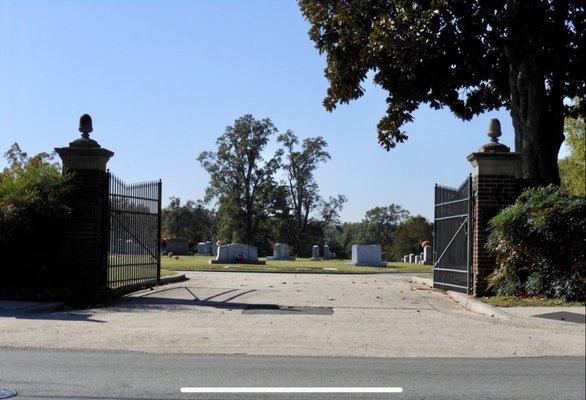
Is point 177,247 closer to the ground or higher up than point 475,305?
higher up

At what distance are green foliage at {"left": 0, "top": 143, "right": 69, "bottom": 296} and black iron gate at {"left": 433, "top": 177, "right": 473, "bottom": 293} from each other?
818cm

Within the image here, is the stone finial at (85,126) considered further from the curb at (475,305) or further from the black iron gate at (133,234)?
the curb at (475,305)

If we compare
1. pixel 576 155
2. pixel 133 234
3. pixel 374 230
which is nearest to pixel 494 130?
pixel 133 234

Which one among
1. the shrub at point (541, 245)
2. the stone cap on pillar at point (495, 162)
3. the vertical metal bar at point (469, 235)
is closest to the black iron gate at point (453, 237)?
the vertical metal bar at point (469, 235)

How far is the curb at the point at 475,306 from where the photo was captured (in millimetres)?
11468

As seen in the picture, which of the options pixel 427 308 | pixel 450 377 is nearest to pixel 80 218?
pixel 427 308

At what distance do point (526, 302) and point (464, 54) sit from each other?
860 cm

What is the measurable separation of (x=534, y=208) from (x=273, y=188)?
195 feet

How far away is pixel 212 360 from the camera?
7.73 m

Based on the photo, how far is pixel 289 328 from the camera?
10086 mm

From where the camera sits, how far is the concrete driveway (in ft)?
28.1

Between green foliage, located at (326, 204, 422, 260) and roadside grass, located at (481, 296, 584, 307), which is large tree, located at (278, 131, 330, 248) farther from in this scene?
roadside grass, located at (481, 296, 584, 307)

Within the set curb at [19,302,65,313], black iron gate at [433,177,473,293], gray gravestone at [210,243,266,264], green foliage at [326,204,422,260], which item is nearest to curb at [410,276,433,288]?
black iron gate at [433,177,473,293]

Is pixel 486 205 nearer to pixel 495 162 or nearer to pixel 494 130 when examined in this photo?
pixel 495 162
